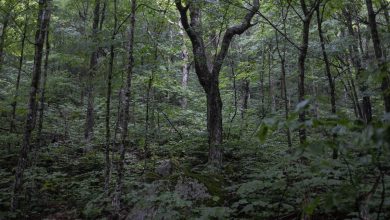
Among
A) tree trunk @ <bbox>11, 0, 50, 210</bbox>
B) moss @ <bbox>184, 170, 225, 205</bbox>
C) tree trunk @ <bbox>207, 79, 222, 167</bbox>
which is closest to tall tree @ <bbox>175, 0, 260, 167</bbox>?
tree trunk @ <bbox>207, 79, 222, 167</bbox>

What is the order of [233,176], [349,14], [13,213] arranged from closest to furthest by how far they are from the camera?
[13,213] → [233,176] → [349,14]

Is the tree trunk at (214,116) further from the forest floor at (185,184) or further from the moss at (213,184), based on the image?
the moss at (213,184)

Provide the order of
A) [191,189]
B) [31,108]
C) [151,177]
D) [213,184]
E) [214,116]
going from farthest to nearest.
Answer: [214,116] → [151,177] → [31,108] → [213,184] → [191,189]

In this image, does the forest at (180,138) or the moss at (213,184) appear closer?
the forest at (180,138)

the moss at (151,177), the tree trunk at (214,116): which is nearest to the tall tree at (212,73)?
the tree trunk at (214,116)

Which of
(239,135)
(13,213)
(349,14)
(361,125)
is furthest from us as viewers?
(239,135)

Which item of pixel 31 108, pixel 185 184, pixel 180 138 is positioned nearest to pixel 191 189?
pixel 185 184

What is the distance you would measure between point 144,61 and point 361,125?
31.9 ft

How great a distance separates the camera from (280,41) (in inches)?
501

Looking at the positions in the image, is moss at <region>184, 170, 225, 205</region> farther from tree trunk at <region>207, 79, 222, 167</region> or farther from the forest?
tree trunk at <region>207, 79, 222, 167</region>

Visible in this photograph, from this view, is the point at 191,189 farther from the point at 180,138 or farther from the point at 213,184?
the point at 180,138

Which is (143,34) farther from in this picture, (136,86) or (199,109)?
(199,109)

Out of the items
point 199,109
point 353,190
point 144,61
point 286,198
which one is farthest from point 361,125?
point 199,109

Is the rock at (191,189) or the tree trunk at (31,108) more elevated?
the tree trunk at (31,108)
